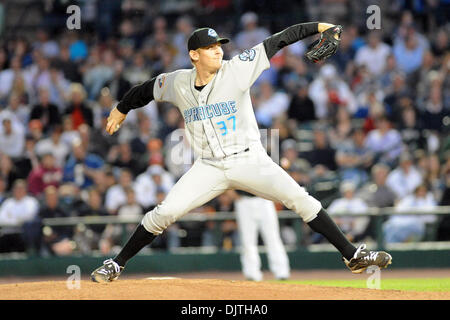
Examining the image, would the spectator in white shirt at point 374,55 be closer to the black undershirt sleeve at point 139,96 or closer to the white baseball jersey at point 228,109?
the black undershirt sleeve at point 139,96

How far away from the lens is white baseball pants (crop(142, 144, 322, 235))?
21.1 ft

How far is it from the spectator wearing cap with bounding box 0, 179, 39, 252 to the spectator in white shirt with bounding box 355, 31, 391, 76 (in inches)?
227

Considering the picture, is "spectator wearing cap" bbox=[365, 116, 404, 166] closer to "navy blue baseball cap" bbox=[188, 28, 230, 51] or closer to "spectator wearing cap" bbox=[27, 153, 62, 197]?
"spectator wearing cap" bbox=[27, 153, 62, 197]

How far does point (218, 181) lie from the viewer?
6.51 meters

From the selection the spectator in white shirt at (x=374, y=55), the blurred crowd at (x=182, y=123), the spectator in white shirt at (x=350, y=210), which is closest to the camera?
the spectator in white shirt at (x=350, y=210)

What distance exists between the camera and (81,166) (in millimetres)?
12992

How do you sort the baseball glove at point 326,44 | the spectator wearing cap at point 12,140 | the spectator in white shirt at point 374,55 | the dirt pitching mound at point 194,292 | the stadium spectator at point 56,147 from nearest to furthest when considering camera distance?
the dirt pitching mound at point 194,292 → the baseball glove at point 326,44 → the stadium spectator at point 56,147 → the spectator wearing cap at point 12,140 → the spectator in white shirt at point 374,55

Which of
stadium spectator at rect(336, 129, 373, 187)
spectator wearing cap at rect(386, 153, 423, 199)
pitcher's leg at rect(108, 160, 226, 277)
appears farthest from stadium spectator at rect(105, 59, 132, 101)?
pitcher's leg at rect(108, 160, 226, 277)

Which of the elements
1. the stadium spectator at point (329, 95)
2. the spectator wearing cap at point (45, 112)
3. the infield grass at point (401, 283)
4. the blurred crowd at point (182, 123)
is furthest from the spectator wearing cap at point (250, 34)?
the infield grass at point (401, 283)

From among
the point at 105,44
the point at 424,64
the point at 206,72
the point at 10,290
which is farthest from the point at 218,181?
the point at 105,44

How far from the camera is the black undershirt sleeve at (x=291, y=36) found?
6.39m

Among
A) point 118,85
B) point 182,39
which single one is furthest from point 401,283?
point 182,39

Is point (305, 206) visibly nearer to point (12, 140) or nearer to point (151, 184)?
point (151, 184)
